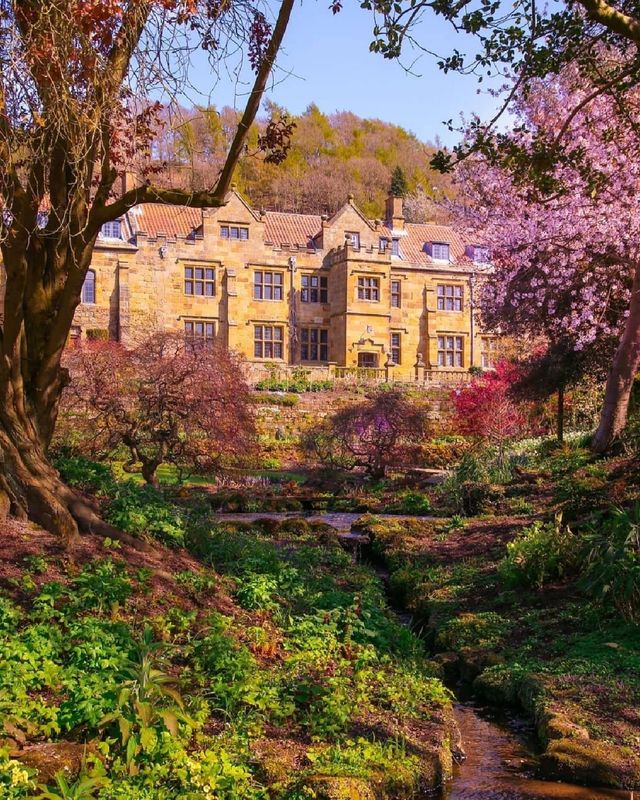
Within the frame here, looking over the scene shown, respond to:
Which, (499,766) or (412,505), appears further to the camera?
(412,505)

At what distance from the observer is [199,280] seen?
46.2 m

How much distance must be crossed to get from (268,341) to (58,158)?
1567 inches

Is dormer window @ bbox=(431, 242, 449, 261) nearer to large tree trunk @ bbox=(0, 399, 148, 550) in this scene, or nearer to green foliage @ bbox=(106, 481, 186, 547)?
green foliage @ bbox=(106, 481, 186, 547)

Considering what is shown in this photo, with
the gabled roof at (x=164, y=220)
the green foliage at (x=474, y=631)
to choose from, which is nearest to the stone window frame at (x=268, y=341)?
the gabled roof at (x=164, y=220)

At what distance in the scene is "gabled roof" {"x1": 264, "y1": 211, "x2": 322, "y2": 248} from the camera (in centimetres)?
4922

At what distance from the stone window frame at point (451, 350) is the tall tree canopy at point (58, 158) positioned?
43.8m

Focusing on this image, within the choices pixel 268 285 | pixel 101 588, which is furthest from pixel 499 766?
pixel 268 285

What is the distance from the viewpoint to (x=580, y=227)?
18.0 m

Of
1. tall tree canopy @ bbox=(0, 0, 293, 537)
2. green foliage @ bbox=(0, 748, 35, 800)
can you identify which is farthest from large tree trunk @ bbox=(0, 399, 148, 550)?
green foliage @ bbox=(0, 748, 35, 800)

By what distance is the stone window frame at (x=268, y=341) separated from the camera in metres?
47.6

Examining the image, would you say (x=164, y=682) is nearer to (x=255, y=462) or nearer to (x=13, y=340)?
(x=13, y=340)

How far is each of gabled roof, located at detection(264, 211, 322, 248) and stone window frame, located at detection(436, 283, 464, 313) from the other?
323 inches

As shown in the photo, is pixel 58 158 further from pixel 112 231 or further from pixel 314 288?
pixel 314 288

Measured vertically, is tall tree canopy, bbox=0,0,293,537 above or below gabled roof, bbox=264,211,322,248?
below
